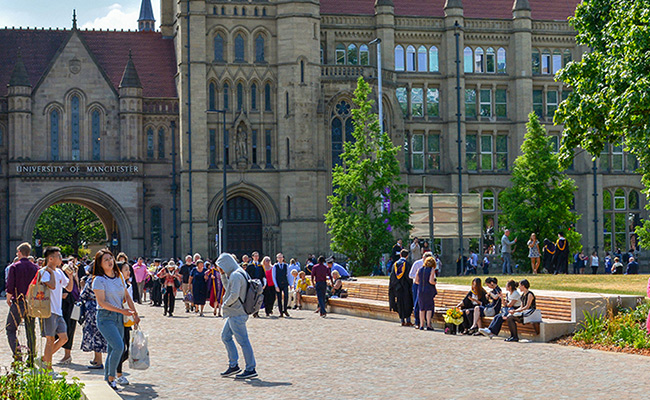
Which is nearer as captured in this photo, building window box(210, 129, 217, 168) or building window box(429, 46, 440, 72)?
building window box(210, 129, 217, 168)

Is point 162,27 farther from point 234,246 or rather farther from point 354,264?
point 354,264

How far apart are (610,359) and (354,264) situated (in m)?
27.5

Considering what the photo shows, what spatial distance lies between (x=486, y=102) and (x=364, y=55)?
8446mm

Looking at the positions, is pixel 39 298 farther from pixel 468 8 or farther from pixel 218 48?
pixel 468 8

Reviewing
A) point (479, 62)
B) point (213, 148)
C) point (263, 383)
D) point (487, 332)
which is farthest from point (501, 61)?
point (263, 383)

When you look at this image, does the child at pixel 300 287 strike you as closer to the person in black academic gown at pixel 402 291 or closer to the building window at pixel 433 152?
the person in black academic gown at pixel 402 291

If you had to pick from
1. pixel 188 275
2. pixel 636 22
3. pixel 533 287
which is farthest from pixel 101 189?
pixel 636 22

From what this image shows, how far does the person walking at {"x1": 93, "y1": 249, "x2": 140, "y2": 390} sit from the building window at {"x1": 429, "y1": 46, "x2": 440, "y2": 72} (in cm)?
4871

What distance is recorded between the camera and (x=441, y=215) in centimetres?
3391

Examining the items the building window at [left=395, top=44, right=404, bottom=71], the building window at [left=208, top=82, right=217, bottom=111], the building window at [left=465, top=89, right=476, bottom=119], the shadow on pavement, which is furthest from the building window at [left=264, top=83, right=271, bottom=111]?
the shadow on pavement

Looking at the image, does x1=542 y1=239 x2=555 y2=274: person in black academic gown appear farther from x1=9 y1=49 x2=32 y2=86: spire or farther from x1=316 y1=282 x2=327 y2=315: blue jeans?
x1=9 y1=49 x2=32 y2=86: spire

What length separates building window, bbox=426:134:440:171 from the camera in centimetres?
6125

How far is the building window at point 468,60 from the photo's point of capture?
6175 centimetres

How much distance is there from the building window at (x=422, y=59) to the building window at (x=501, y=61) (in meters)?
4.71
